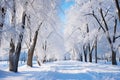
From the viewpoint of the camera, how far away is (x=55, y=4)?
21.3 meters

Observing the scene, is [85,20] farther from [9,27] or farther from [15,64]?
[9,27]

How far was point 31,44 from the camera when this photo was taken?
73.7 feet

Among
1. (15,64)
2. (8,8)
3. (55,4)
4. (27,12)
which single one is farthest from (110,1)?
(8,8)

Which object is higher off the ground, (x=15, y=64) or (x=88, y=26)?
(x=88, y=26)

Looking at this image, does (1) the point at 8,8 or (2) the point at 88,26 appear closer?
(1) the point at 8,8

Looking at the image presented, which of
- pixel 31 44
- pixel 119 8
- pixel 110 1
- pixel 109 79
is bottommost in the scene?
pixel 109 79

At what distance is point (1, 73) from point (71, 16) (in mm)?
34846

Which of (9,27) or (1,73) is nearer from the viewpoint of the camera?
(9,27)

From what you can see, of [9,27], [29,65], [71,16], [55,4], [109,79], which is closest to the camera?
[9,27]

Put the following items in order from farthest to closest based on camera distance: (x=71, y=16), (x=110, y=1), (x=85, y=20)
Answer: (x=71, y=16) → (x=85, y=20) → (x=110, y=1)

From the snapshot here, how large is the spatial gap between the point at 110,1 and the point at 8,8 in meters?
18.3

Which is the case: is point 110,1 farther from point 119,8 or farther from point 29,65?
point 119,8

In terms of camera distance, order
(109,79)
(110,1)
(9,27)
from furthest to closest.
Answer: (110,1) → (109,79) → (9,27)

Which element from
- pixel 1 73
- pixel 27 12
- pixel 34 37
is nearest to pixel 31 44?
pixel 34 37
